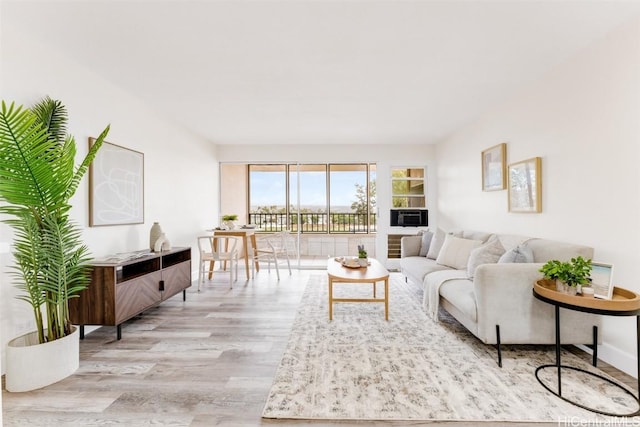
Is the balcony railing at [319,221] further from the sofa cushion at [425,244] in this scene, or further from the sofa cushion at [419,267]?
the sofa cushion at [419,267]

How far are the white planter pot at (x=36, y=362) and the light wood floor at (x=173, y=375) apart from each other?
0.20ft

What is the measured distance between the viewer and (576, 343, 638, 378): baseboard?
81.4 inches

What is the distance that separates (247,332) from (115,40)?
8.78ft

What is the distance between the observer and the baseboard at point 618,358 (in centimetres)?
207

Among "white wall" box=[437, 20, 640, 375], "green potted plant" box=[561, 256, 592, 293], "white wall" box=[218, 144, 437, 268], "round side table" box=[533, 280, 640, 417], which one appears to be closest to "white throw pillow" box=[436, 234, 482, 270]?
"white wall" box=[437, 20, 640, 375]

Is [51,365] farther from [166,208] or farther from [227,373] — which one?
[166,208]

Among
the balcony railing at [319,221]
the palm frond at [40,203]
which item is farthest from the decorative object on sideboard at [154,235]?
the balcony railing at [319,221]

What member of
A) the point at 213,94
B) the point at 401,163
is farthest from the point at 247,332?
the point at 401,163

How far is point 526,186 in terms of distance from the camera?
10.3 feet

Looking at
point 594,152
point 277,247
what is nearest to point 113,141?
point 277,247

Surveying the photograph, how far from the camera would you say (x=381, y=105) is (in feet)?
12.0

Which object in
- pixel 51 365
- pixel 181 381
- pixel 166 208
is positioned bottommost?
pixel 181 381

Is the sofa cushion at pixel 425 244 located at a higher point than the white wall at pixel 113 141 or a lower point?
lower

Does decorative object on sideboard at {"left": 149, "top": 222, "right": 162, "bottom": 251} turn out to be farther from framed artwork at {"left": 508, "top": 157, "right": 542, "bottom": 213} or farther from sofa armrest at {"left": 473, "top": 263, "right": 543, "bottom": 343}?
framed artwork at {"left": 508, "top": 157, "right": 542, "bottom": 213}
